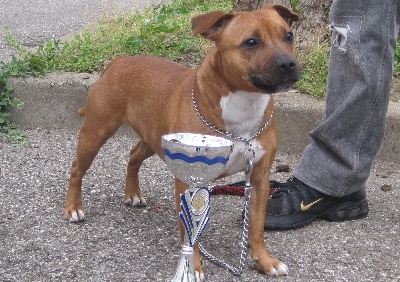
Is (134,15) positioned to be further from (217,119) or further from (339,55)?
(217,119)

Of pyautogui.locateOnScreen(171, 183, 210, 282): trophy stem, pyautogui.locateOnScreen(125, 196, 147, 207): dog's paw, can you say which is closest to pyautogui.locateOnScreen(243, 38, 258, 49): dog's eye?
pyautogui.locateOnScreen(171, 183, 210, 282): trophy stem

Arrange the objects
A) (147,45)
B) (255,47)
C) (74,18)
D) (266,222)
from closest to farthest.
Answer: (255,47) < (266,222) < (147,45) < (74,18)

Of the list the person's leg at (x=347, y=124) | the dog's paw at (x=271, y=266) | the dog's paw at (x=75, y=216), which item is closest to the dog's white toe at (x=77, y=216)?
the dog's paw at (x=75, y=216)

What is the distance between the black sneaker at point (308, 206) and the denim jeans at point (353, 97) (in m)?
0.05

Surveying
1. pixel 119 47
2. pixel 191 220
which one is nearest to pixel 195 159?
pixel 191 220

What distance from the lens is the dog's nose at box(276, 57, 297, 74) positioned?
3.33m

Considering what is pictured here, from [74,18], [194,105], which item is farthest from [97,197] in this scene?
[74,18]

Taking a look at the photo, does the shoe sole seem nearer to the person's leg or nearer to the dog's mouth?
the person's leg

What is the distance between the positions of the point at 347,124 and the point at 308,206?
55cm

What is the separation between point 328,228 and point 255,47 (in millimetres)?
1446

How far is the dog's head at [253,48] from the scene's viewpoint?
3.35m

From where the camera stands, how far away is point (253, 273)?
3.80 m

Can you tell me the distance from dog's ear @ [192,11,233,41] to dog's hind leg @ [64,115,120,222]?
38.9 inches

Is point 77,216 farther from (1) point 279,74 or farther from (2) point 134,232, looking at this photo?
(1) point 279,74
